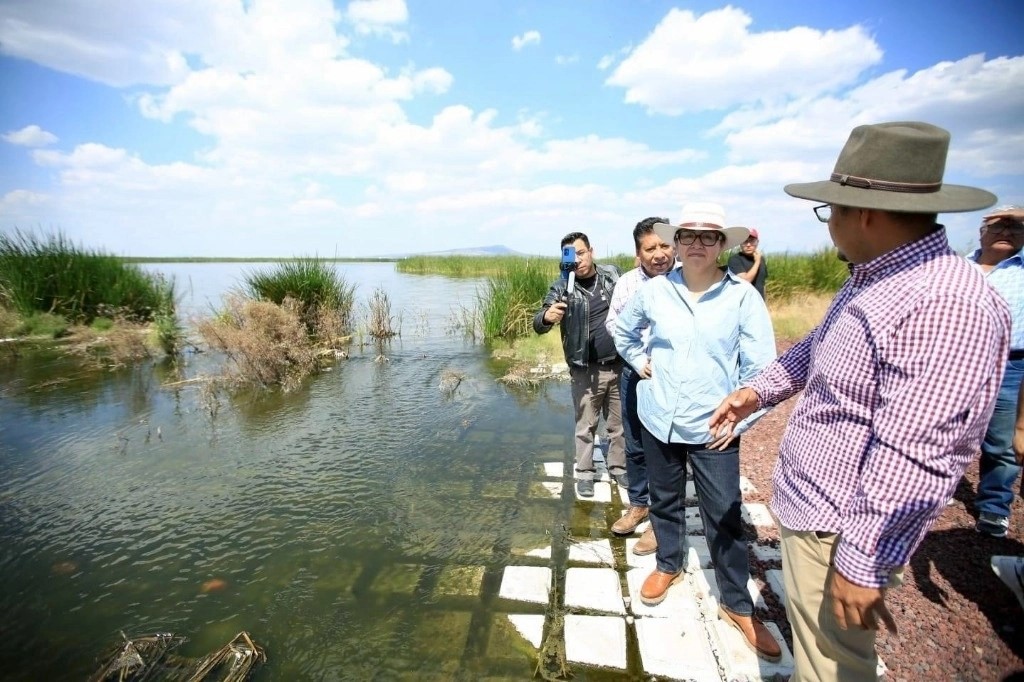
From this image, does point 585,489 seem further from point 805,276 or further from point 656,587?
point 805,276

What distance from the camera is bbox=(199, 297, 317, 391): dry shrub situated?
646 cm

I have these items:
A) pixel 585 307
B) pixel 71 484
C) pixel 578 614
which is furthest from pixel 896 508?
pixel 71 484

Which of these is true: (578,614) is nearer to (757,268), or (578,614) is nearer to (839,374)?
(839,374)

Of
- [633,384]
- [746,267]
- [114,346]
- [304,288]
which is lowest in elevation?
[114,346]

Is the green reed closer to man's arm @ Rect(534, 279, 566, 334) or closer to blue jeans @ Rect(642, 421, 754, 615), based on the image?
man's arm @ Rect(534, 279, 566, 334)

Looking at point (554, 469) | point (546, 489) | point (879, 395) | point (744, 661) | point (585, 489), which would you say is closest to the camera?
point (879, 395)

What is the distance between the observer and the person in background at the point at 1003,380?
8.62ft

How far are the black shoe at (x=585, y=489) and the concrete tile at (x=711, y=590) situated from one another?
3.29 feet

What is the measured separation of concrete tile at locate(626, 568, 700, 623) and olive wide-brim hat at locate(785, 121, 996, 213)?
194 centimetres

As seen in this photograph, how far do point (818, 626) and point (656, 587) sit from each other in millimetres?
1064

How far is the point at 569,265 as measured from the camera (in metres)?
3.29

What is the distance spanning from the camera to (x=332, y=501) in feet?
11.6

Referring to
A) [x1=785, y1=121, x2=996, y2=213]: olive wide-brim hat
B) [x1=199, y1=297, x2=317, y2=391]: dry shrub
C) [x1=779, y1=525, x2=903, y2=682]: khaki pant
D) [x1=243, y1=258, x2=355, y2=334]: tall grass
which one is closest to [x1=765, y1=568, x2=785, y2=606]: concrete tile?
[x1=779, y1=525, x2=903, y2=682]: khaki pant

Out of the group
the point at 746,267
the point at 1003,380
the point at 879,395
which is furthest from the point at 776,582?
the point at 746,267
